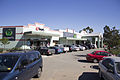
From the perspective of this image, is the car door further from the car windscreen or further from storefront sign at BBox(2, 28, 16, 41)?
storefront sign at BBox(2, 28, 16, 41)

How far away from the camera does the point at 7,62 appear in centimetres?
506

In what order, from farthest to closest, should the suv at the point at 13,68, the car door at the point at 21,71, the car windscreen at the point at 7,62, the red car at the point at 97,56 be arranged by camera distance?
the red car at the point at 97,56, the car door at the point at 21,71, the car windscreen at the point at 7,62, the suv at the point at 13,68

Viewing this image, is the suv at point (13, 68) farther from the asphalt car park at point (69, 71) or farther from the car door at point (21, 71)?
the asphalt car park at point (69, 71)

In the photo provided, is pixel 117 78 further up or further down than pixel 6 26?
further down

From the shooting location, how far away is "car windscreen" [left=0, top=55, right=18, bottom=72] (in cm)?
452

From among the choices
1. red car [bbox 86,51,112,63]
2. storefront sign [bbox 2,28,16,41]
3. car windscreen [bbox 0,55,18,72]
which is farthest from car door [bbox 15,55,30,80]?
storefront sign [bbox 2,28,16,41]

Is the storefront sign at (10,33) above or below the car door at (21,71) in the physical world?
above

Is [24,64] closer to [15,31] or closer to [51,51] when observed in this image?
[51,51]

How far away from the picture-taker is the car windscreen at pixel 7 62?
4523 millimetres

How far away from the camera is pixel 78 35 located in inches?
2057

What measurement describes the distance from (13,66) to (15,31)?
967 inches

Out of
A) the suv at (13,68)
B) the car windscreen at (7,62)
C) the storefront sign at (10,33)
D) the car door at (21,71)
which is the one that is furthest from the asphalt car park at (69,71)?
the storefront sign at (10,33)

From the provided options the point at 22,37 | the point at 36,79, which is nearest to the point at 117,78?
the point at 36,79

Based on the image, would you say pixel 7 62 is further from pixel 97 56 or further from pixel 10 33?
pixel 10 33
